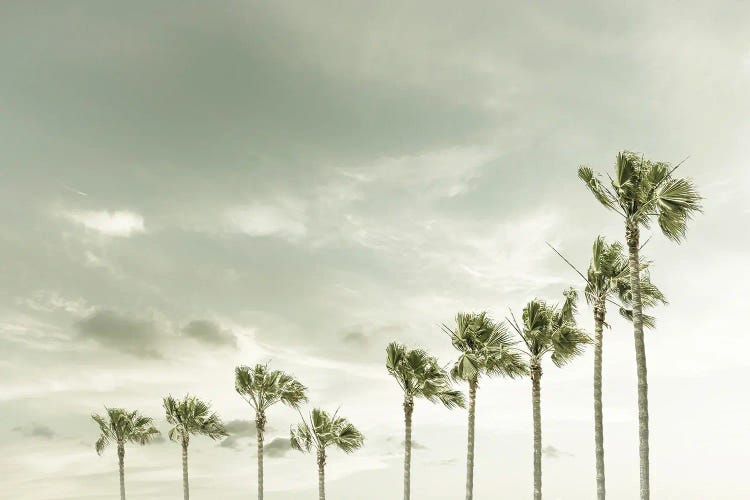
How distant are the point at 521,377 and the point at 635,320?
1268 cm

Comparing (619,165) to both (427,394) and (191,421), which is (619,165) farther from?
(191,421)

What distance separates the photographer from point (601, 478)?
116 feet

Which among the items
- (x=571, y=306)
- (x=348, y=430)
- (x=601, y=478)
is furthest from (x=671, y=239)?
(x=348, y=430)

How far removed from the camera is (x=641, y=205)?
1270 inches

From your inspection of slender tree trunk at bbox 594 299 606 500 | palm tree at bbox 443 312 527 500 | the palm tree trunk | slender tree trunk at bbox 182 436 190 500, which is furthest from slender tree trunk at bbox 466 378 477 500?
slender tree trunk at bbox 182 436 190 500

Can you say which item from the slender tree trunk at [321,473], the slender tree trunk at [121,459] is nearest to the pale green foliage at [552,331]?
the slender tree trunk at [321,473]

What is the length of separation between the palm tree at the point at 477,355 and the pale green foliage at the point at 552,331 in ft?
8.46

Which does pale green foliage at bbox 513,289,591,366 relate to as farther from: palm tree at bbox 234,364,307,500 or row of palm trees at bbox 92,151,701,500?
palm tree at bbox 234,364,307,500

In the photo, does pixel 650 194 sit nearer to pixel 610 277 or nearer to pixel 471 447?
pixel 610 277

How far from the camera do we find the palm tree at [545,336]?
39.0m

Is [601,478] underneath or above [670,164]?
underneath

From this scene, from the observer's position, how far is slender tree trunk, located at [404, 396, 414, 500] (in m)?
45.1

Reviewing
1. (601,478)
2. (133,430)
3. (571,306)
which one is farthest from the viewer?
(133,430)

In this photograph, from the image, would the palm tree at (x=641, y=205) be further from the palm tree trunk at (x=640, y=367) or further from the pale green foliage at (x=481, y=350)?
the pale green foliage at (x=481, y=350)
